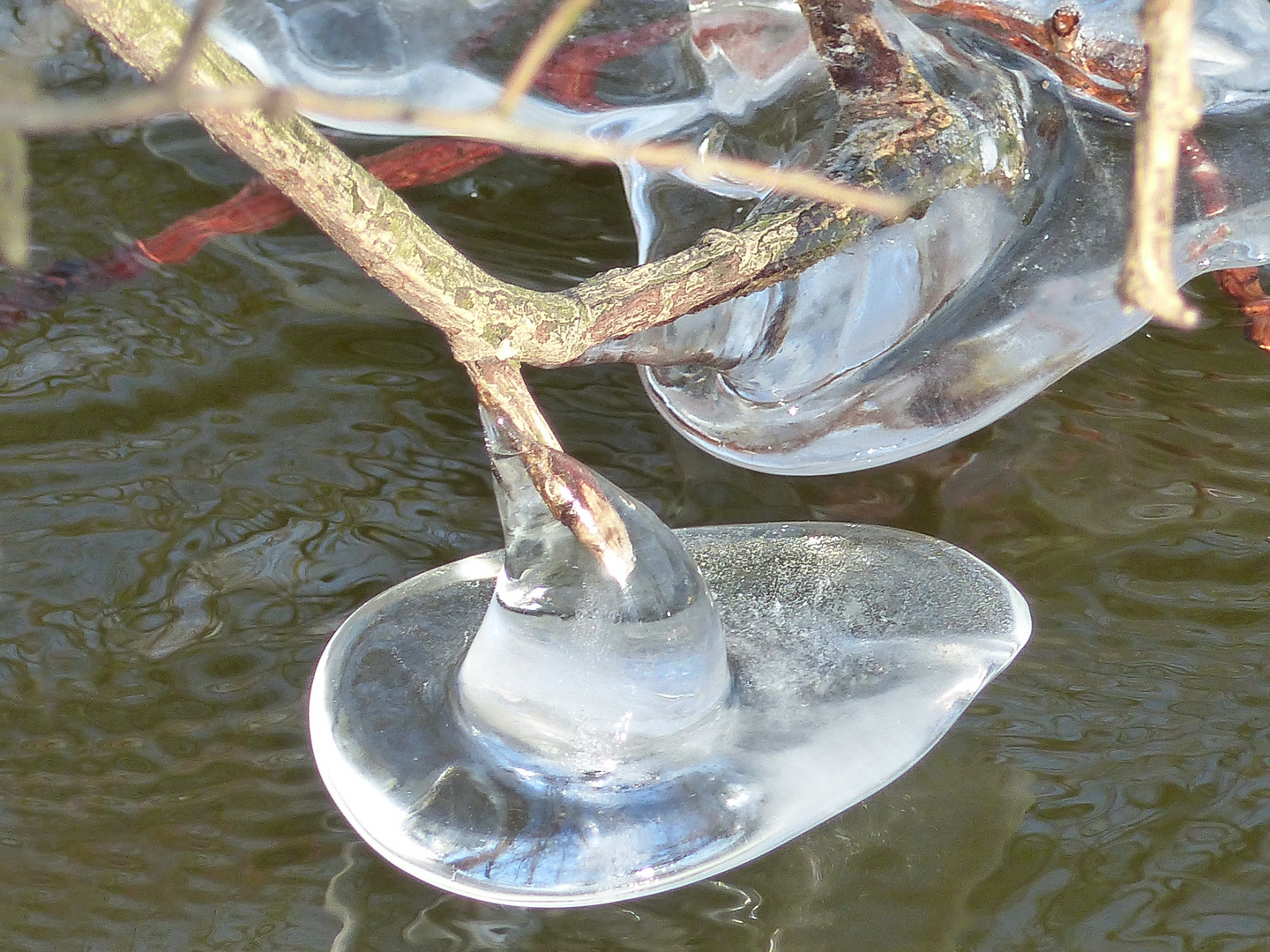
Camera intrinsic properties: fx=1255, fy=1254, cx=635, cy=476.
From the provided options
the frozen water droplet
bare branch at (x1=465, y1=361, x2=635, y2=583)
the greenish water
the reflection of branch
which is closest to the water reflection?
the greenish water

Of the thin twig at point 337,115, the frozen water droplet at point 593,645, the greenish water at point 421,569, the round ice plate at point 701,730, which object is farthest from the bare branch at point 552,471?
the thin twig at point 337,115

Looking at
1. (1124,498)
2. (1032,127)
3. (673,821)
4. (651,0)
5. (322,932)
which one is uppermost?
(651,0)

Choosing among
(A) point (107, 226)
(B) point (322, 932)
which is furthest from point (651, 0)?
(B) point (322, 932)

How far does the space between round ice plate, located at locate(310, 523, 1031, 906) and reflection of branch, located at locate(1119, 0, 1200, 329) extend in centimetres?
64

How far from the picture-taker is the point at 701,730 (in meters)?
1.06

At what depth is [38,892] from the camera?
1033mm

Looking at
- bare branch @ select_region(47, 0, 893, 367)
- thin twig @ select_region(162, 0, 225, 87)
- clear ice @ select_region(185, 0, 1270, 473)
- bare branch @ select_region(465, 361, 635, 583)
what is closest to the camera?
thin twig @ select_region(162, 0, 225, 87)

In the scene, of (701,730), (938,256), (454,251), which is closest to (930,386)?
(938,256)

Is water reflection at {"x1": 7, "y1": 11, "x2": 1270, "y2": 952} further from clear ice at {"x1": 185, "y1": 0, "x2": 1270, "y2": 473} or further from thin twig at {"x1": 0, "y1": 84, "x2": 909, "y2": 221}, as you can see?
thin twig at {"x1": 0, "y1": 84, "x2": 909, "y2": 221}

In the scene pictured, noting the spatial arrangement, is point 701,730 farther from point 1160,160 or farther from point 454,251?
point 1160,160

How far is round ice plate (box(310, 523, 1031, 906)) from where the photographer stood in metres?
1.00

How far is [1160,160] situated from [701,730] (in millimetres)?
689

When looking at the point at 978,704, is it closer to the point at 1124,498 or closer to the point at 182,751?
the point at 1124,498

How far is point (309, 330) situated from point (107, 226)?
32 centimetres
